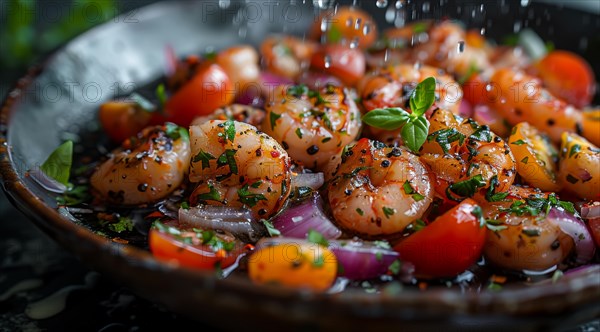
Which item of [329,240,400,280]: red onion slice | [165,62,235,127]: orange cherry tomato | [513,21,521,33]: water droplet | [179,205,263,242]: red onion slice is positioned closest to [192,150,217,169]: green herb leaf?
[179,205,263,242]: red onion slice

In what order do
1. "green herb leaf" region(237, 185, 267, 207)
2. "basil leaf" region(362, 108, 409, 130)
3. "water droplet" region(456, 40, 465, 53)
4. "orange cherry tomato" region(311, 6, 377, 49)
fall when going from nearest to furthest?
"green herb leaf" region(237, 185, 267, 207)
"basil leaf" region(362, 108, 409, 130)
"water droplet" region(456, 40, 465, 53)
"orange cherry tomato" region(311, 6, 377, 49)

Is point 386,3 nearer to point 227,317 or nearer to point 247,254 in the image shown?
point 247,254

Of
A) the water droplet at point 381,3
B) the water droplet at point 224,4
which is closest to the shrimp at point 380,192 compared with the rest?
the water droplet at point 381,3

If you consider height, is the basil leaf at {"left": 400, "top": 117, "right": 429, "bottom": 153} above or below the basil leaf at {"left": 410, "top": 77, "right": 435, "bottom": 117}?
below

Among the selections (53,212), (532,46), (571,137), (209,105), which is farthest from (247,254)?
(532,46)

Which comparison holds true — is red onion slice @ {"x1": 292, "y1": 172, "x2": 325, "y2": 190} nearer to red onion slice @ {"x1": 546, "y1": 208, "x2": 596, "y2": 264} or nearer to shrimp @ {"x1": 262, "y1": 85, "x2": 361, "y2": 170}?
shrimp @ {"x1": 262, "y1": 85, "x2": 361, "y2": 170}

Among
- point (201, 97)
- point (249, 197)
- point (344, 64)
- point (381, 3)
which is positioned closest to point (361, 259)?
point (249, 197)

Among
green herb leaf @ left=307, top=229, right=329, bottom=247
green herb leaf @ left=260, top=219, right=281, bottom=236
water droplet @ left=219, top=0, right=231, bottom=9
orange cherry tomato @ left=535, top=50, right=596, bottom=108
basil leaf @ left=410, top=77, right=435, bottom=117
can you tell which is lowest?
orange cherry tomato @ left=535, top=50, right=596, bottom=108
